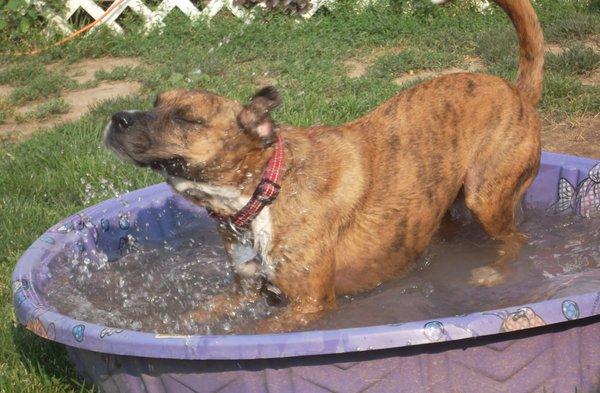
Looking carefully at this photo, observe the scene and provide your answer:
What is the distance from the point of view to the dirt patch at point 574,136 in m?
6.52

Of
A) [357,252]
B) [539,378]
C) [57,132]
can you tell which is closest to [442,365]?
[539,378]

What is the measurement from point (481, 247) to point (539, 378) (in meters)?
1.62

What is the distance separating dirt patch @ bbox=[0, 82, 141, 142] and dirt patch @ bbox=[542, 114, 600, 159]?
386 centimetres

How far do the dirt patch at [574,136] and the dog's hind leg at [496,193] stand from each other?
1770 mm

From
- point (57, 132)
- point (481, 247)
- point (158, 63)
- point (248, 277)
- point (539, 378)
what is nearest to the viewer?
point (539, 378)

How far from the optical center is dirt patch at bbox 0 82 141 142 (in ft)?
25.9

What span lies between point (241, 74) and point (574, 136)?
3.31 metres

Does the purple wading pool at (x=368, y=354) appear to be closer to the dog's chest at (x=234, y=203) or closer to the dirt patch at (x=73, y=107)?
the dog's chest at (x=234, y=203)

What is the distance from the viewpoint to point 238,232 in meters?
4.20

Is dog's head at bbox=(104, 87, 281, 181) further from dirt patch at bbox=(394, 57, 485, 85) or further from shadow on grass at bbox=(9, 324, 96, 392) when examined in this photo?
dirt patch at bbox=(394, 57, 485, 85)

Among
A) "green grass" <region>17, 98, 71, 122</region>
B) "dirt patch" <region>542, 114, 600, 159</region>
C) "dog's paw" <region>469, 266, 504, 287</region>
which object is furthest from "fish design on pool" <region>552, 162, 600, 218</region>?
"green grass" <region>17, 98, 71, 122</region>

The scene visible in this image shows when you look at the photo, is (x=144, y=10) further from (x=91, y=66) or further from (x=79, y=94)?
(x=79, y=94)

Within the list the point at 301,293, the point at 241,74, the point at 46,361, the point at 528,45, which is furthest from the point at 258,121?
the point at 241,74

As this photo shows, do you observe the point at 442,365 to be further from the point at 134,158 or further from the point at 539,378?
the point at 134,158
